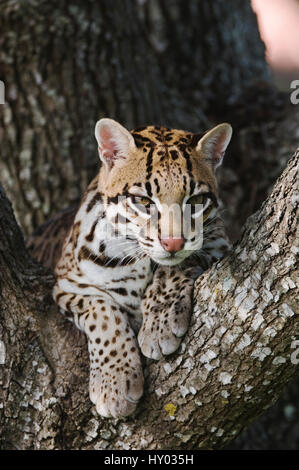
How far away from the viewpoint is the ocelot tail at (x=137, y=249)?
3682 millimetres

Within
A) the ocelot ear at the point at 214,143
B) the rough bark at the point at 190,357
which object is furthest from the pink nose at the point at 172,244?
the ocelot ear at the point at 214,143

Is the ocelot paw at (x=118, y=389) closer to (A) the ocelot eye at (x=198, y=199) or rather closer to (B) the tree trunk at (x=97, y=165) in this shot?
(B) the tree trunk at (x=97, y=165)

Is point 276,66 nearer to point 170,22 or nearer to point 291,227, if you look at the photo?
point 170,22

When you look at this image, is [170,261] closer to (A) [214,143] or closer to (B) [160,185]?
(B) [160,185]

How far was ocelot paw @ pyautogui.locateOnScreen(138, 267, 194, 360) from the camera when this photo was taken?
11.9ft

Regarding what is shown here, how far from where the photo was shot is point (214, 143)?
4.02m

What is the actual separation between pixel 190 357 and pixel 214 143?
118cm

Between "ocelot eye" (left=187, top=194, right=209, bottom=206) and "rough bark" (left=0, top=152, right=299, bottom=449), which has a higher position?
"ocelot eye" (left=187, top=194, right=209, bottom=206)

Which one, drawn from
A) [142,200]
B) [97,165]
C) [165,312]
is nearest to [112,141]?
[142,200]

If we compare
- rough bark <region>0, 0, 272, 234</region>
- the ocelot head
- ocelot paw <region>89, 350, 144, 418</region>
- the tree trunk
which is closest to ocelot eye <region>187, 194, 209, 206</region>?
the ocelot head

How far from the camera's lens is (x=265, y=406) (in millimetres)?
3701

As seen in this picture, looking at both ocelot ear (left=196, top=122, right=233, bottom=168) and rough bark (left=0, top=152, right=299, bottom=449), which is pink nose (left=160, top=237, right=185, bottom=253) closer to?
rough bark (left=0, top=152, right=299, bottom=449)

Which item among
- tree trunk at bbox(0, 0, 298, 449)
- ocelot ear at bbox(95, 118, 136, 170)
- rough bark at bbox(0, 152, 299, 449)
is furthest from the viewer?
ocelot ear at bbox(95, 118, 136, 170)

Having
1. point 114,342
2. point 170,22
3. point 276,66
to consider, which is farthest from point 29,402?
point 276,66
